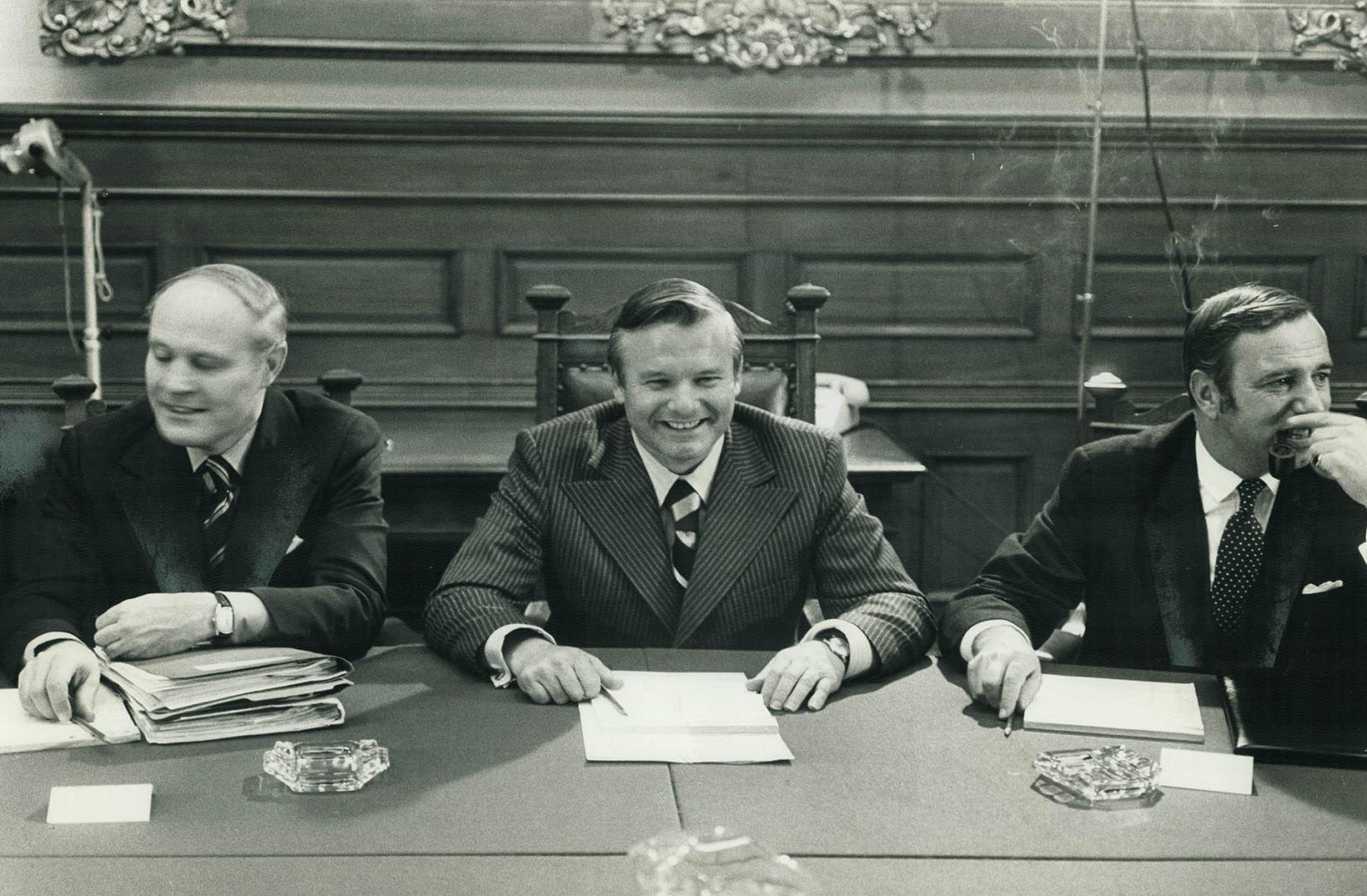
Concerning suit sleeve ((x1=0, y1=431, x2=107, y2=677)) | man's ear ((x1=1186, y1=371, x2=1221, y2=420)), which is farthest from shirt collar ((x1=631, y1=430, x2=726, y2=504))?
suit sleeve ((x1=0, y1=431, x2=107, y2=677))

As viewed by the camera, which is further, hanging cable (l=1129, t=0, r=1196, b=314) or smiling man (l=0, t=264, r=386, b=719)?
hanging cable (l=1129, t=0, r=1196, b=314)

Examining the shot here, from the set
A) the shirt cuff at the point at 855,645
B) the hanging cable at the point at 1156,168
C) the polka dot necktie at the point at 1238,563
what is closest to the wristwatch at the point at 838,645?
the shirt cuff at the point at 855,645

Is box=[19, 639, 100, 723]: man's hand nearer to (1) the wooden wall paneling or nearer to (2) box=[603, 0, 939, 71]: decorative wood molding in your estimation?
(1) the wooden wall paneling

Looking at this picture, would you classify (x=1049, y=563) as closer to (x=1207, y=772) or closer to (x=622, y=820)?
(x=1207, y=772)

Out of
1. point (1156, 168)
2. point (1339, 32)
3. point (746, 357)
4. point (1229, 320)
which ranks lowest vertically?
point (746, 357)

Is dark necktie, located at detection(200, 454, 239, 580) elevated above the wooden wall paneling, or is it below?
below

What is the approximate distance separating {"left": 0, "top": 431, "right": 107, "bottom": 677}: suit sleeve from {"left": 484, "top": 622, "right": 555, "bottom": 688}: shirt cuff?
1.80 ft

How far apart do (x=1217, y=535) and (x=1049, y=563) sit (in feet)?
0.82

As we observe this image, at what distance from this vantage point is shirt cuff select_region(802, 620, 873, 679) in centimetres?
184

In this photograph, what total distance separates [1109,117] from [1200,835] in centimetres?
295

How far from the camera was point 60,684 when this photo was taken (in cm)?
160

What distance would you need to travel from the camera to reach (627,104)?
380 cm

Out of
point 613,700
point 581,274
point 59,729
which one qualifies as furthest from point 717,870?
point 581,274

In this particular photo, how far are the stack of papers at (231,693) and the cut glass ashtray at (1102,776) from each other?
0.80 metres
